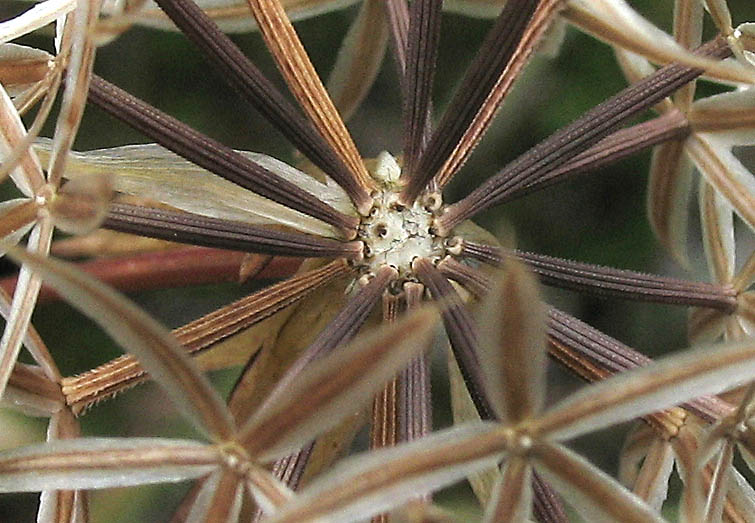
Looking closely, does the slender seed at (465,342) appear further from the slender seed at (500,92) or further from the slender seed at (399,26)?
the slender seed at (399,26)

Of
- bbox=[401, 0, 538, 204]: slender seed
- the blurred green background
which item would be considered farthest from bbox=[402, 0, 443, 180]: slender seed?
the blurred green background

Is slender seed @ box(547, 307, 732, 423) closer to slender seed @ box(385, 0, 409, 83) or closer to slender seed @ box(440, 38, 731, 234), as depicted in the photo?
slender seed @ box(440, 38, 731, 234)

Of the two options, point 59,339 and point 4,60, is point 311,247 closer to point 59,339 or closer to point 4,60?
point 4,60

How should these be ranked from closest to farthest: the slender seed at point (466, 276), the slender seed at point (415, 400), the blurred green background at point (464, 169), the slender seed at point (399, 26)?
the slender seed at point (415, 400) → the slender seed at point (466, 276) → the slender seed at point (399, 26) → the blurred green background at point (464, 169)

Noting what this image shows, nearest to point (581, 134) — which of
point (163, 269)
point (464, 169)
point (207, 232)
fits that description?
point (207, 232)

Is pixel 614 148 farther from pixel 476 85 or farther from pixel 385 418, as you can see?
pixel 385 418

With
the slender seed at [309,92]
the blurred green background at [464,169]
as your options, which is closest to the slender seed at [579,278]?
the slender seed at [309,92]
